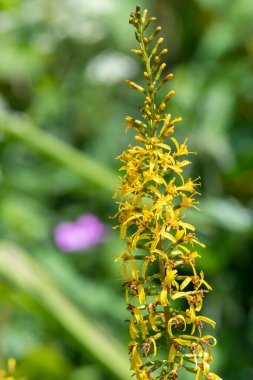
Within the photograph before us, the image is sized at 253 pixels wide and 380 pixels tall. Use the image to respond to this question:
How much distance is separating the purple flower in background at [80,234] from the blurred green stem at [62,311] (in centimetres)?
114

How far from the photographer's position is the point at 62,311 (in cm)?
210

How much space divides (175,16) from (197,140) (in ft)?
3.26

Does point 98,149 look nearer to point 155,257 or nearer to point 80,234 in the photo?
point 80,234

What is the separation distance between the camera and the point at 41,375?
2271 millimetres

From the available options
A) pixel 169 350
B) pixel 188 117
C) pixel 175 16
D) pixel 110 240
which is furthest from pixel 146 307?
pixel 175 16

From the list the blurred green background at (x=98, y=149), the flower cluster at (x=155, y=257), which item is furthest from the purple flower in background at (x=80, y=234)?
the flower cluster at (x=155, y=257)

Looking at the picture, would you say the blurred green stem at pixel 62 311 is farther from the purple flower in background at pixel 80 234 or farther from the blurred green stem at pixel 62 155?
the purple flower in background at pixel 80 234

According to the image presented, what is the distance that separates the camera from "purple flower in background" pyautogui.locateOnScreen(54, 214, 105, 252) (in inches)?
137

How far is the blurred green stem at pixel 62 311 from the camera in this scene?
203 cm

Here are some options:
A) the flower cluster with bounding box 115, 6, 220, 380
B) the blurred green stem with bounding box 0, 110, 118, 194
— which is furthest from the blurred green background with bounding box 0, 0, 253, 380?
the flower cluster with bounding box 115, 6, 220, 380

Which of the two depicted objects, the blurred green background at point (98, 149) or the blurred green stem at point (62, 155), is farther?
the blurred green background at point (98, 149)

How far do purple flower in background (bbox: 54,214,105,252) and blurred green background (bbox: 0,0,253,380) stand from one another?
47 mm

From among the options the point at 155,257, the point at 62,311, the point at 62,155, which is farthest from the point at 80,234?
the point at 155,257

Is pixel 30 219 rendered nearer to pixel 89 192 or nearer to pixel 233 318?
pixel 89 192
